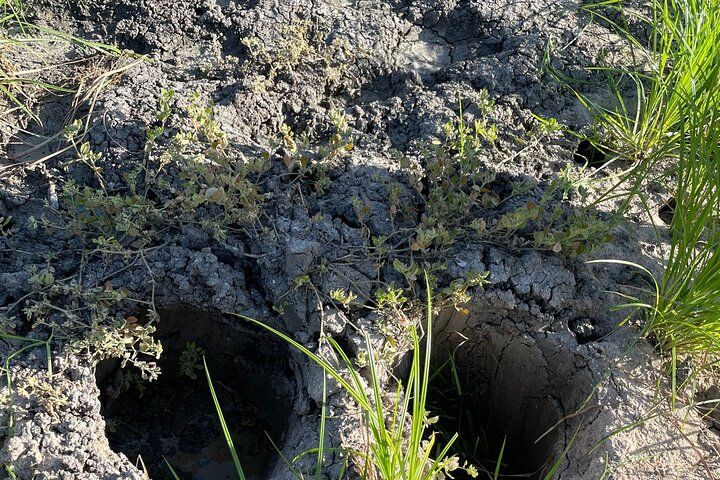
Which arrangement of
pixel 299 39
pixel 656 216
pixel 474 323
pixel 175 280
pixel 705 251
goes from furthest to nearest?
pixel 299 39 < pixel 656 216 < pixel 474 323 < pixel 175 280 < pixel 705 251

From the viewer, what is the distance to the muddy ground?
2.10 meters

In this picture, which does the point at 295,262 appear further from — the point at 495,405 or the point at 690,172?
the point at 690,172

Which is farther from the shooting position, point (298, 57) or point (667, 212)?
point (298, 57)

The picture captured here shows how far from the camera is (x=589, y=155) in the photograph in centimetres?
281

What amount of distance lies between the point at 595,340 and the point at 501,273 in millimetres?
389

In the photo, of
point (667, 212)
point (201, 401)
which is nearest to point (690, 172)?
point (667, 212)

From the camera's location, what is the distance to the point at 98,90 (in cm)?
273

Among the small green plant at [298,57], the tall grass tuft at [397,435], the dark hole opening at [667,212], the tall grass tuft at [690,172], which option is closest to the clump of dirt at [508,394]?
the tall grass tuft at [690,172]

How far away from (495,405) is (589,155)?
1098mm

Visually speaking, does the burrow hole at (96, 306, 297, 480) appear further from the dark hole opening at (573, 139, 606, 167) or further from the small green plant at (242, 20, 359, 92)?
the dark hole opening at (573, 139, 606, 167)

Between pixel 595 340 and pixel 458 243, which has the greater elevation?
pixel 458 243

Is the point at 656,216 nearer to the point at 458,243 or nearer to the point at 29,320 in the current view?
the point at 458,243

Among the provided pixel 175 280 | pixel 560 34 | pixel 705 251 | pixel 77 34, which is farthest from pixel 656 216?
pixel 77 34

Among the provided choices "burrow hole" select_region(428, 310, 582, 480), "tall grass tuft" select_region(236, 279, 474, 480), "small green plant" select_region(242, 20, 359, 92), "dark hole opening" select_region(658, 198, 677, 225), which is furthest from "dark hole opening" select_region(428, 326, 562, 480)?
"small green plant" select_region(242, 20, 359, 92)
